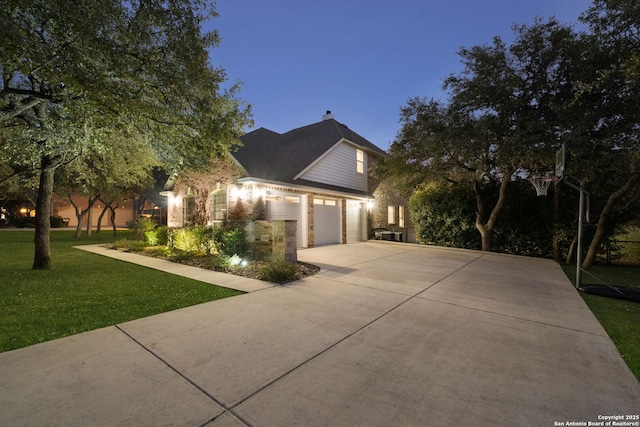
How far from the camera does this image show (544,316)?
→ 453 centimetres

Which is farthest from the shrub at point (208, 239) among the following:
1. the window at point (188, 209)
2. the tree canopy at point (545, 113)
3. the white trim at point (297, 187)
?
the tree canopy at point (545, 113)

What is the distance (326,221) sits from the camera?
47.1 ft

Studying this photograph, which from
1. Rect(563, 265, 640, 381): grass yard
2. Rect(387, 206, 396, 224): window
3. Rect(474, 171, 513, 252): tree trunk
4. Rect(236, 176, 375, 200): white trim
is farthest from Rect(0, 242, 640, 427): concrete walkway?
Rect(387, 206, 396, 224): window

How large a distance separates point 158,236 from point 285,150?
812cm

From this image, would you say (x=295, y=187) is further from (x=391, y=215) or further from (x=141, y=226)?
(x=141, y=226)

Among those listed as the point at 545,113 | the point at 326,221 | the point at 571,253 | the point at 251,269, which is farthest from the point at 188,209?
the point at 571,253

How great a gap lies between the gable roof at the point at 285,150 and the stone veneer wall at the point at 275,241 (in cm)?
285

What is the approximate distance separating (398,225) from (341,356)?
17.0 m

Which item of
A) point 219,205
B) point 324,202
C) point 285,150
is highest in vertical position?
point 285,150

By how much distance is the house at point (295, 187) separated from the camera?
457 inches

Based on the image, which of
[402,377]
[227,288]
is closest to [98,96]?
[227,288]

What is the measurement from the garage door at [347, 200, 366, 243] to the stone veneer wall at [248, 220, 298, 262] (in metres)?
7.23

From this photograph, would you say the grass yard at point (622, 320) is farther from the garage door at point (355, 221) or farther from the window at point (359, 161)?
the window at point (359, 161)

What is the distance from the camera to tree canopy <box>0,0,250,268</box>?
486 centimetres
